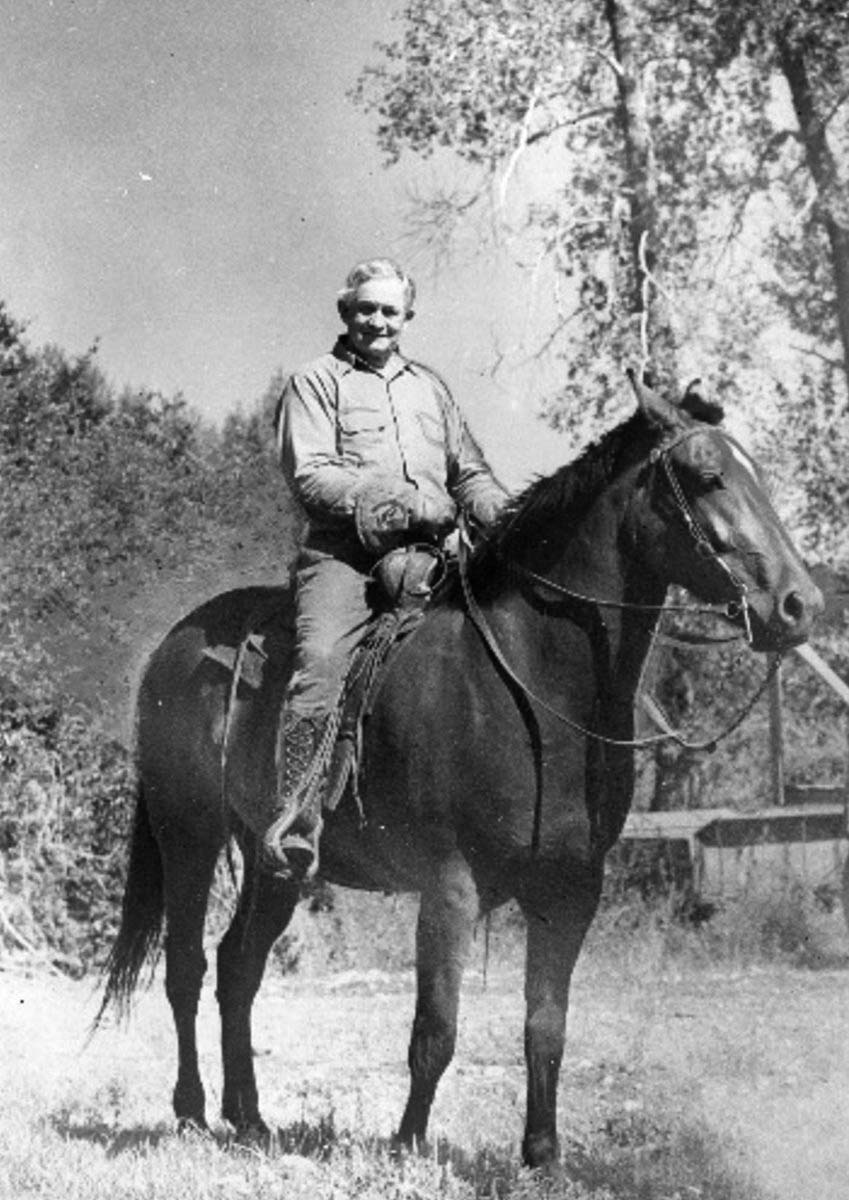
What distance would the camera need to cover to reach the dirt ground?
7.60 meters

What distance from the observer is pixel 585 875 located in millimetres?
5895

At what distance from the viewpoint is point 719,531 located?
18.0 feet

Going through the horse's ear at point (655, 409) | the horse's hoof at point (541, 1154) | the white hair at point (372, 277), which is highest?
the white hair at point (372, 277)

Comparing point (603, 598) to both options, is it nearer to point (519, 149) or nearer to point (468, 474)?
point (468, 474)

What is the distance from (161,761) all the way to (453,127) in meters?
8.90

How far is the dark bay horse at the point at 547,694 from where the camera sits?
18.2ft

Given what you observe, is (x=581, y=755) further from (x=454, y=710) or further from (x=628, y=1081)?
(x=628, y=1081)

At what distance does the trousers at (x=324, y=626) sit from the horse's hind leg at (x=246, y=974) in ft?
4.12

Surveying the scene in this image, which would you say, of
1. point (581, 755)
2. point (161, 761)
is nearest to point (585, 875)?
point (581, 755)

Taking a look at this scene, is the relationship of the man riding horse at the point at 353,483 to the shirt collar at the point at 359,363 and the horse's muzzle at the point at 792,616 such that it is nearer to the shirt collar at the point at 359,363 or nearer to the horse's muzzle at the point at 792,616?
the shirt collar at the point at 359,363

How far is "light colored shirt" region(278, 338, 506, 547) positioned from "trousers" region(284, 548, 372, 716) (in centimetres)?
18

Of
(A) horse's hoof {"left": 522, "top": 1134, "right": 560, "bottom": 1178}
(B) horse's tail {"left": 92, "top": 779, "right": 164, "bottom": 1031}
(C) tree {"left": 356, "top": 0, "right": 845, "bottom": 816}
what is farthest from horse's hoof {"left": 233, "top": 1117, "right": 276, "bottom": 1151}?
(C) tree {"left": 356, "top": 0, "right": 845, "bottom": 816}

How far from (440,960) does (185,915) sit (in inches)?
90.7

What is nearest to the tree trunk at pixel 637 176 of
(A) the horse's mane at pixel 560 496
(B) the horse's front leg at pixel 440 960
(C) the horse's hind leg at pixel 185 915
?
(C) the horse's hind leg at pixel 185 915
